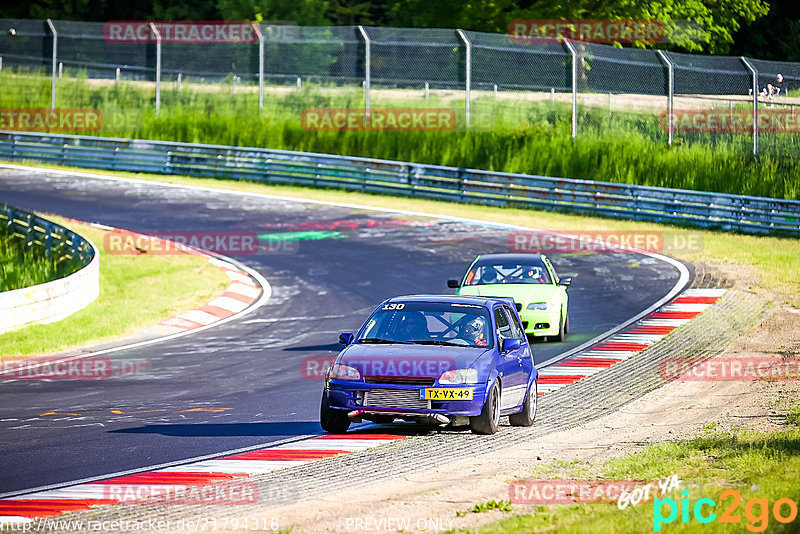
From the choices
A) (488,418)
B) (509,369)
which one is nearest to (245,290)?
(509,369)

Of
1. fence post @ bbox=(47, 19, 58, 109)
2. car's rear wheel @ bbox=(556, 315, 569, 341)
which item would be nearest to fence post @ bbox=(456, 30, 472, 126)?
Result: fence post @ bbox=(47, 19, 58, 109)

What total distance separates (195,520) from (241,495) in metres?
0.96

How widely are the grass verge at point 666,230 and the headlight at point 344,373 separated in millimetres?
12291

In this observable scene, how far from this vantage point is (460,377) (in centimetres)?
1081

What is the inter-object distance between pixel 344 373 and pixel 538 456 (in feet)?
6.60

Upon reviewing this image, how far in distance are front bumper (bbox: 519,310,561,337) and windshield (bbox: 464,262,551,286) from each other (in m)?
0.98

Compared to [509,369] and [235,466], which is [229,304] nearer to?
[509,369]

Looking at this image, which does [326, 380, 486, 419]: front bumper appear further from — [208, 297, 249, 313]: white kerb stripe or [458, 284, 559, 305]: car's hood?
[208, 297, 249, 313]: white kerb stripe

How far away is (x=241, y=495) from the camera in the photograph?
8766mm

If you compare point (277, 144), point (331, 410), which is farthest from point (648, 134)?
point (331, 410)

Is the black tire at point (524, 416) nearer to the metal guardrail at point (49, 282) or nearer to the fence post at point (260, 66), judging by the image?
the metal guardrail at point (49, 282)

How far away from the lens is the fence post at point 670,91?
1337 inches

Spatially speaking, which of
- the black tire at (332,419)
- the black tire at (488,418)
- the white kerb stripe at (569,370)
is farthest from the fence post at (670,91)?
the black tire at (332,419)

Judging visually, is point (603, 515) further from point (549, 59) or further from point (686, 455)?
point (549, 59)
